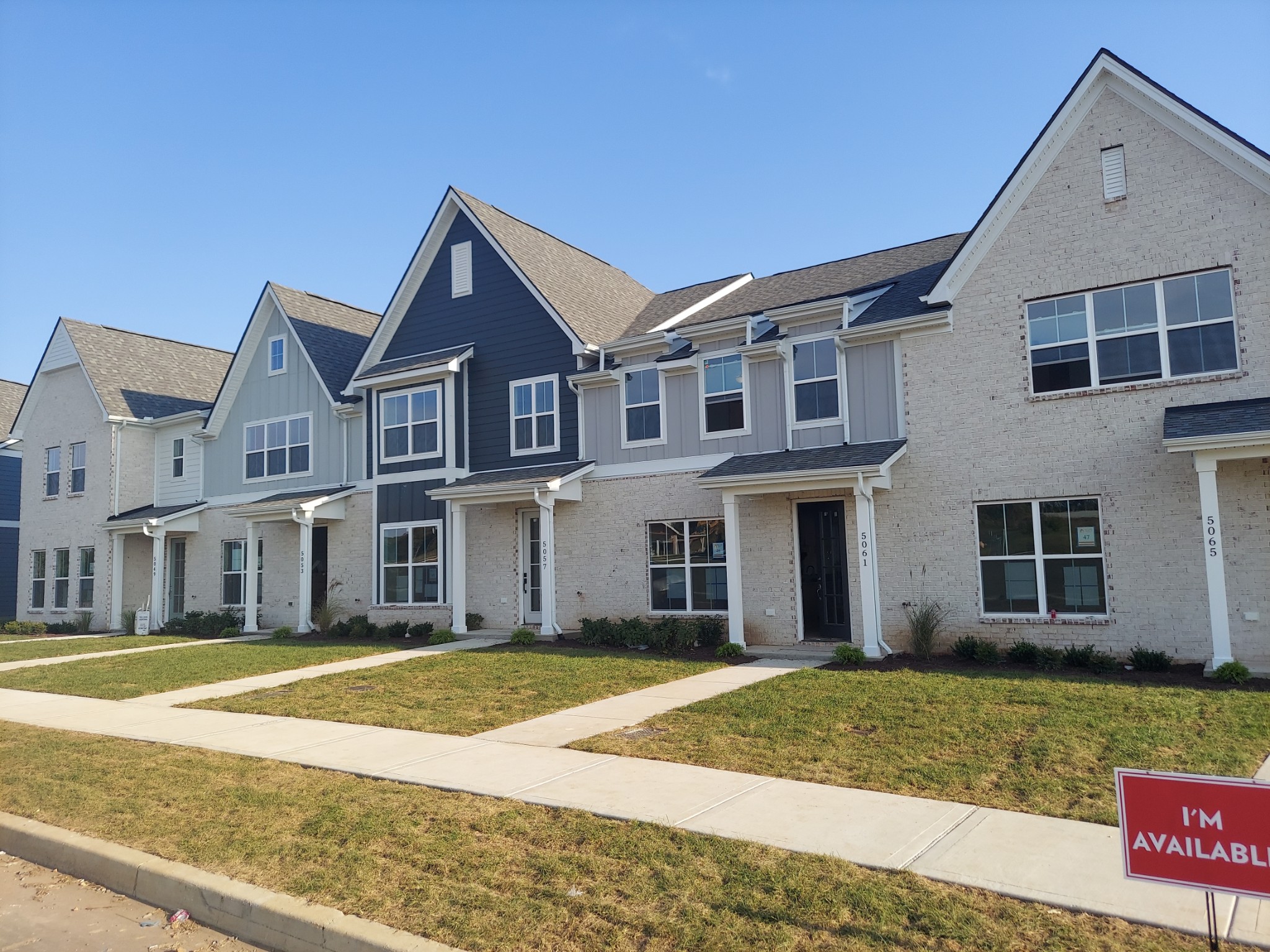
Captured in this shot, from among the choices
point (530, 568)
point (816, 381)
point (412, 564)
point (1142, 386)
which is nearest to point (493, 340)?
point (530, 568)

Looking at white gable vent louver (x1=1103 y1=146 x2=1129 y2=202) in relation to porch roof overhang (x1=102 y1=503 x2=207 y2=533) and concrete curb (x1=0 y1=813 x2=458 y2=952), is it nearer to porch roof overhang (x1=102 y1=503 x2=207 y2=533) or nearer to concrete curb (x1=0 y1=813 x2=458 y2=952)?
concrete curb (x1=0 y1=813 x2=458 y2=952)

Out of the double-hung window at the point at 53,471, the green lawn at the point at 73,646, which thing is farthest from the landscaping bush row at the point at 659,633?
the double-hung window at the point at 53,471

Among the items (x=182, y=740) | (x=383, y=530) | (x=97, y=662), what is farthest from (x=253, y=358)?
(x=182, y=740)

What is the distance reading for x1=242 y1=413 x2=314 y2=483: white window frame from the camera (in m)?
24.5

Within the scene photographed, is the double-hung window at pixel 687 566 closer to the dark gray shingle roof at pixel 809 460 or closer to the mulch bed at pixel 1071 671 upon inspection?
the dark gray shingle roof at pixel 809 460

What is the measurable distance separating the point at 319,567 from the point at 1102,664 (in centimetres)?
1921

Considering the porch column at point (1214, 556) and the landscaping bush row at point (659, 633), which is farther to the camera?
the landscaping bush row at point (659, 633)

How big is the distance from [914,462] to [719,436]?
157 inches

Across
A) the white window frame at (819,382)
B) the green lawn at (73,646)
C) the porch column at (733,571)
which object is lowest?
the green lawn at (73,646)

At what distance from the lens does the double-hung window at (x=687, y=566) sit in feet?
57.6

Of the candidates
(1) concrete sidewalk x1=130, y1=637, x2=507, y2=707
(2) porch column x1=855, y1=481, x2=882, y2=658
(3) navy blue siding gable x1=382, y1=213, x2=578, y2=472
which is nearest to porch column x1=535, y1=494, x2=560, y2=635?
(1) concrete sidewalk x1=130, y1=637, x2=507, y2=707

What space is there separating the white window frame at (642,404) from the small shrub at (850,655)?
Result: 612 cm

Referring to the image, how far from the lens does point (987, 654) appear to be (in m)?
13.5

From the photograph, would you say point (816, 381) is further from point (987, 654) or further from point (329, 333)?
point (329, 333)
